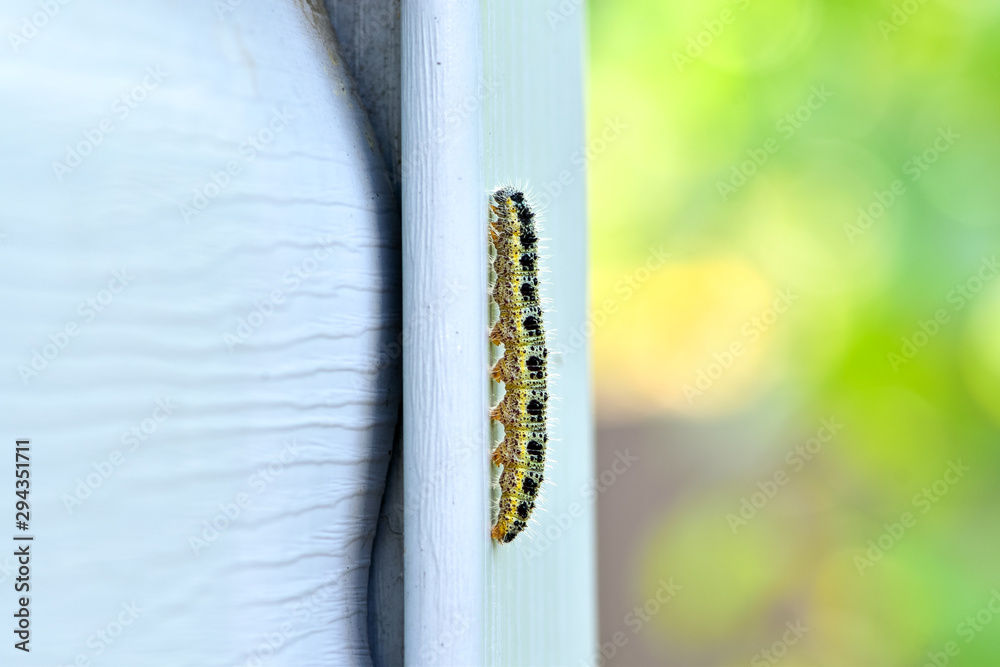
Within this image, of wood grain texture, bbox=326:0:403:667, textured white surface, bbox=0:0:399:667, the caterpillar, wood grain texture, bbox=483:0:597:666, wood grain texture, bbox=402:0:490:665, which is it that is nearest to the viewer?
textured white surface, bbox=0:0:399:667

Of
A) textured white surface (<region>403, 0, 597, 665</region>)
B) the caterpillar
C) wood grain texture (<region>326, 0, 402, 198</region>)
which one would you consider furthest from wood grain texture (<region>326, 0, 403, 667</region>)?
the caterpillar

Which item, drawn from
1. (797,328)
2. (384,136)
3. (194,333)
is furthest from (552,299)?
(797,328)

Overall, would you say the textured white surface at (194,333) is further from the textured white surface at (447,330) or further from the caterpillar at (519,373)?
the caterpillar at (519,373)

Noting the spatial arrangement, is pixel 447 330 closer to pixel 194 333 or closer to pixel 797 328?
pixel 194 333

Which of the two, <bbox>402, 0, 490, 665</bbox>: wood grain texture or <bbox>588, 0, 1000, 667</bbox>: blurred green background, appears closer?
<bbox>402, 0, 490, 665</bbox>: wood grain texture

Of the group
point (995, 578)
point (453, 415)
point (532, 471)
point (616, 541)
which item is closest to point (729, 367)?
point (616, 541)

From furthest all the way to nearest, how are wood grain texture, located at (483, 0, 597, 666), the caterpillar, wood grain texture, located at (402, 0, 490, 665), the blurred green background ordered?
the blurred green background
the caterpillar
wood grain texture, located at (483, 0, 597, 666)
wood grain texture, located at (402, 0, 490, 665)

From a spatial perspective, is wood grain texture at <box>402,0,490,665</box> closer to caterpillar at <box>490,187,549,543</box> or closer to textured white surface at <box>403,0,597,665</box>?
textured white surface at <box>403,0,597,665</box>
